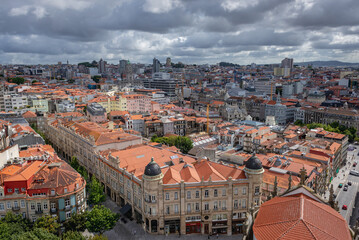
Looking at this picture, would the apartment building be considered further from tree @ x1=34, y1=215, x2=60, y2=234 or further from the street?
the street

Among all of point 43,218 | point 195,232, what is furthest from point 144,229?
point 43,218

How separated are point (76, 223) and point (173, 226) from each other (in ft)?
57.8

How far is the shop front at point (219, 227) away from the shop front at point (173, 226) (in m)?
6.67

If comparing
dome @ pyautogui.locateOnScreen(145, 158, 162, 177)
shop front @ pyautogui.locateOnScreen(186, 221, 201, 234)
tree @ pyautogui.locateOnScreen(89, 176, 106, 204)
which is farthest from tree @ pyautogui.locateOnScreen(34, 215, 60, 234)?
shop front @ pyautogui.locateOnScreen(186, 221, 201, 234)

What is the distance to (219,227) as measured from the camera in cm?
5341

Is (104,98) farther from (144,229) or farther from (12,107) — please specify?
(144,229)

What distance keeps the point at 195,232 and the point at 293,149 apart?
49.5m

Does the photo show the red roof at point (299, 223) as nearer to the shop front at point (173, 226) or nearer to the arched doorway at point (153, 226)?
the shop front at point (173, 226)

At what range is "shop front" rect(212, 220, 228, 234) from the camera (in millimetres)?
53344

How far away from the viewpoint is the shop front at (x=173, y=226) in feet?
173

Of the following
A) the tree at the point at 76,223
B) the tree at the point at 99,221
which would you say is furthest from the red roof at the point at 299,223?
the tree at the point at 76,223

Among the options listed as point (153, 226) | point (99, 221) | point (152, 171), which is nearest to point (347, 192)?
point (153, 226)

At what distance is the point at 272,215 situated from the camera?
29797 millimetres

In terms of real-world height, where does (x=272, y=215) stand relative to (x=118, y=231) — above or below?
above
